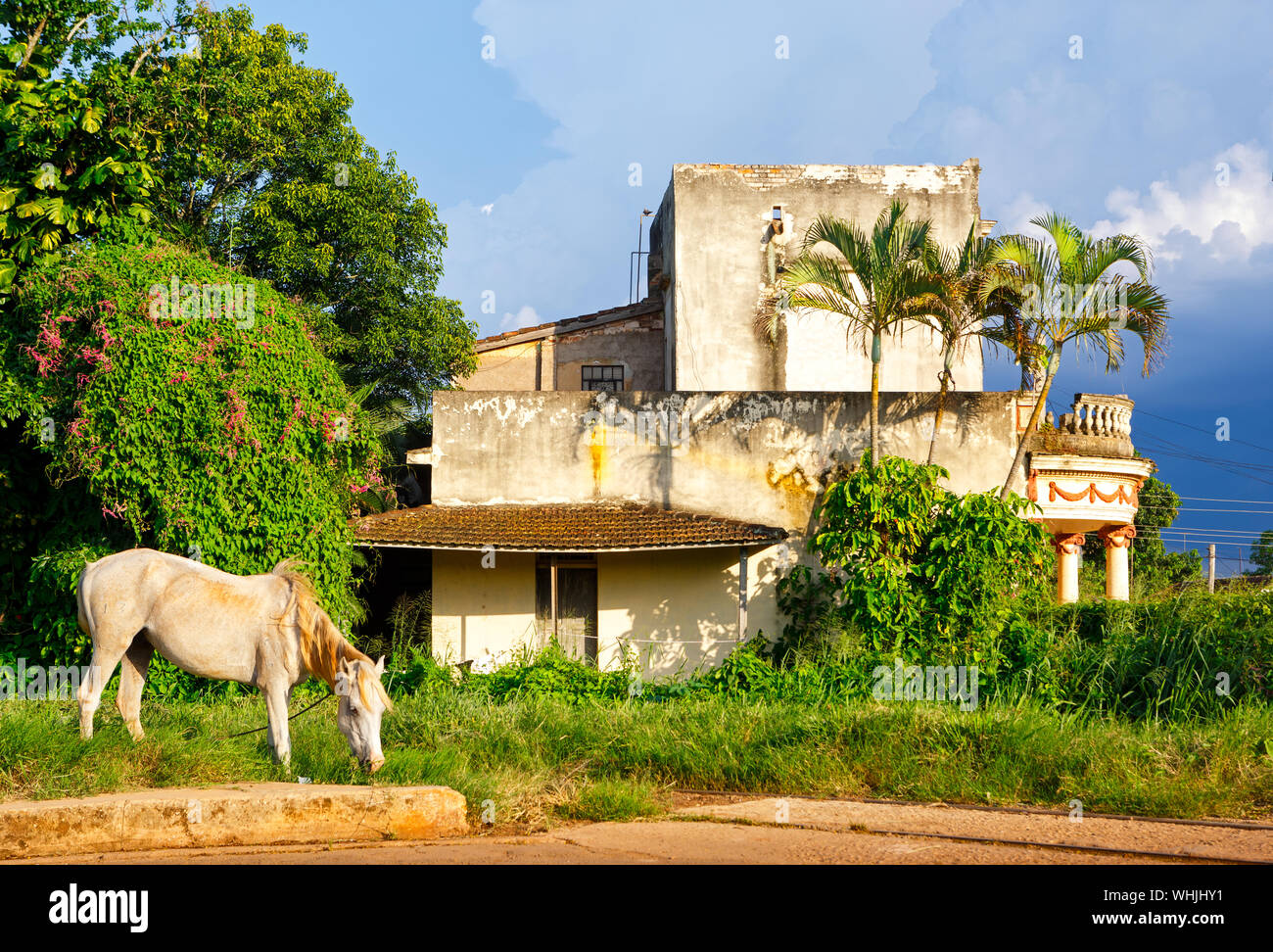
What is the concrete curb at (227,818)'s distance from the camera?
20.1 feet

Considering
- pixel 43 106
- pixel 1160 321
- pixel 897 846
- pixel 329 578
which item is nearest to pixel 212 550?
pixel 329 578

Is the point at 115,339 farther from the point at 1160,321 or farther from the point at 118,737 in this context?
the point at 1160,321

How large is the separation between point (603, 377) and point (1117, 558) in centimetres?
1145

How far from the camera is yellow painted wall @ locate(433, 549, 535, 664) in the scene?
15.1 metres

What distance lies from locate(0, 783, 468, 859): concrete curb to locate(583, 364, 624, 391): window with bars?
706 inches

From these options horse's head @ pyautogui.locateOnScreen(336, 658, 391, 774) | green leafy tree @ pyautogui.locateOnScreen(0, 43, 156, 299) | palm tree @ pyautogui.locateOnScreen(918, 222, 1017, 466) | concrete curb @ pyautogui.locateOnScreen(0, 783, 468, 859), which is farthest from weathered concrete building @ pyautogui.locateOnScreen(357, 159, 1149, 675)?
concrete curb @ pyautogui.locateOnScreen(0, 783, 468, 859)

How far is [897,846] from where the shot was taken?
679 centimetres

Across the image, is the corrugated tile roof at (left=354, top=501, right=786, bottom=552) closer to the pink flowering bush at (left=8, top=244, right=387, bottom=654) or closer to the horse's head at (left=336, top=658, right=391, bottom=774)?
the pink flowering bush at (left=8, top=244, right=387, bottom=654)

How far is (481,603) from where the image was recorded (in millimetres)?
15234

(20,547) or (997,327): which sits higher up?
(997,327)

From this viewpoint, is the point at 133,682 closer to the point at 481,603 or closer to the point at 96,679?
the point at 96,679

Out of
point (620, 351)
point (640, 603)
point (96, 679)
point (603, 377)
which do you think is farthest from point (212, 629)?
point (620, 351)

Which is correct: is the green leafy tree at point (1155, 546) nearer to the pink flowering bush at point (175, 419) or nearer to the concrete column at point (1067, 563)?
the concrete column at point (1067, 563)

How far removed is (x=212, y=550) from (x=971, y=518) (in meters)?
8.78
